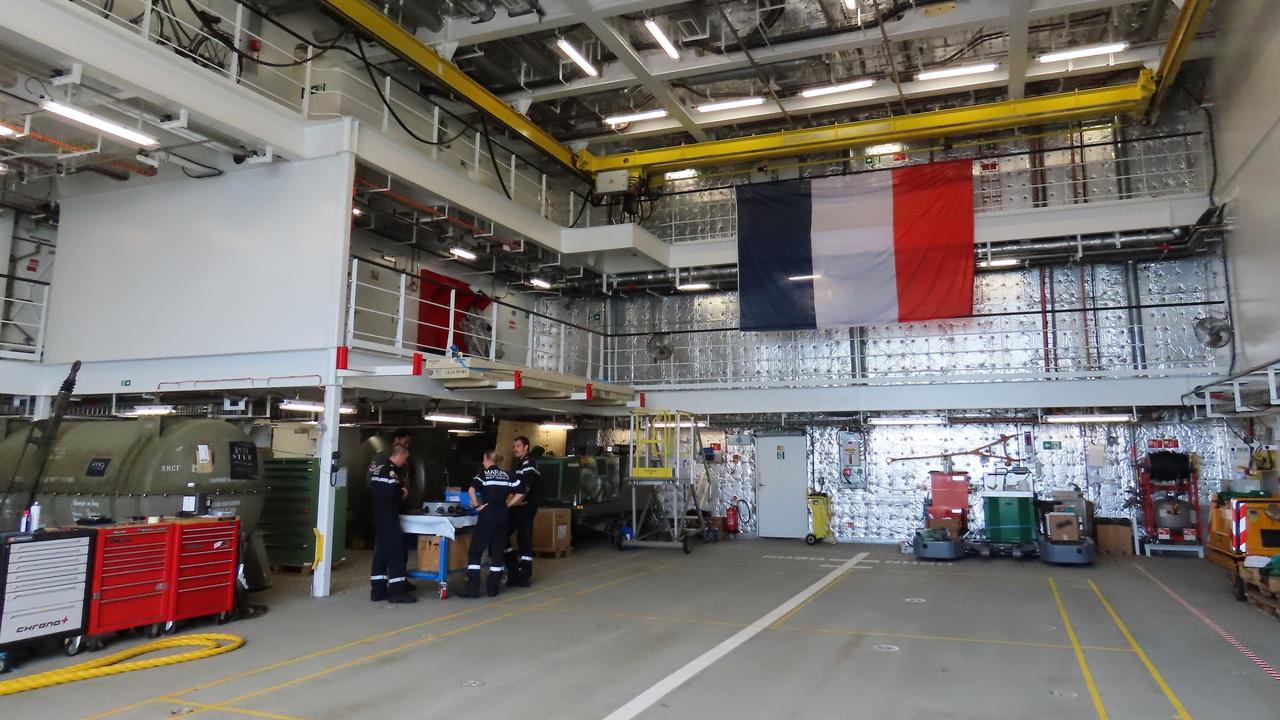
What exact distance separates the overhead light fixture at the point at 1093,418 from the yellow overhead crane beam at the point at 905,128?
5790 mm

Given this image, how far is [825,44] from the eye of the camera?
1330 cm

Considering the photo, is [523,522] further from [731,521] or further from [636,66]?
[636,66]

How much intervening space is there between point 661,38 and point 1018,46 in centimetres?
632

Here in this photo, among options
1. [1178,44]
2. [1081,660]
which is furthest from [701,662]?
[1178,44]

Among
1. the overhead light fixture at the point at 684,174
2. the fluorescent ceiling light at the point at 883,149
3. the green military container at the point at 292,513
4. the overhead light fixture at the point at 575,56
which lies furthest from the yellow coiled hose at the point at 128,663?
the fluorescent ceiling light at the point at 883,149

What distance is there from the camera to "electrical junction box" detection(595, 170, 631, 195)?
17234mm

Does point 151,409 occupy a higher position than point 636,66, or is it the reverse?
point 636,66

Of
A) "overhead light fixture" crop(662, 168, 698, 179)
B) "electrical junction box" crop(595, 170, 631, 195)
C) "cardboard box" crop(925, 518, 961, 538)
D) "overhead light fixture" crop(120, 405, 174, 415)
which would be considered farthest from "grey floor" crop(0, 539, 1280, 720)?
"overhead light fixture" crop(662, 168, 698, 179)

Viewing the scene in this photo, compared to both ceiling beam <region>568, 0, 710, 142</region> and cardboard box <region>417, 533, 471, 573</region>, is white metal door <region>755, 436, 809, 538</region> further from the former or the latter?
cardboard box <region>417, 533, 471, 573</region>

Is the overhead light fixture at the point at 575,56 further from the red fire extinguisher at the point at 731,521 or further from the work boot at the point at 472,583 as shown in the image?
the red fire extinguisher at the point at 731,521

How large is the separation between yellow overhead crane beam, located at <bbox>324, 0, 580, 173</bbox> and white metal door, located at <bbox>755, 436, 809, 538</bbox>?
8235mm

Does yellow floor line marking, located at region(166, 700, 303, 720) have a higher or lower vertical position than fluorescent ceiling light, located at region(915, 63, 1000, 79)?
lower

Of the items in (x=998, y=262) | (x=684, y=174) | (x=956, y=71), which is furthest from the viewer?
(x=684, y=174)

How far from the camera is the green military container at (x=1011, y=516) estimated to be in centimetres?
1395
